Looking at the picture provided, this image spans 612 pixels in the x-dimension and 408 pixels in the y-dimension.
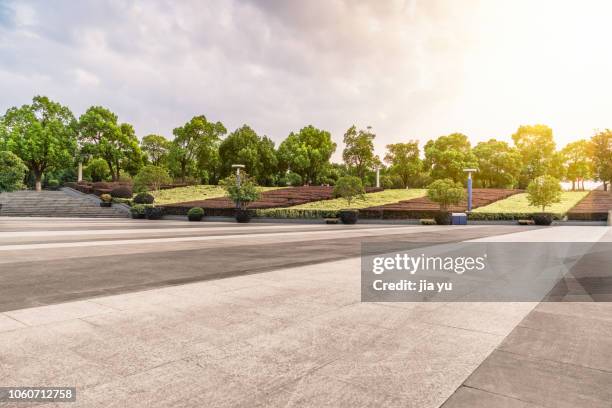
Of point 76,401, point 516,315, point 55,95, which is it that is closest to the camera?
point 76,401

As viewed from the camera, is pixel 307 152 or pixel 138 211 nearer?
pixel 138 211

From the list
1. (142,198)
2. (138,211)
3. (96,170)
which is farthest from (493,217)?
(96,170)

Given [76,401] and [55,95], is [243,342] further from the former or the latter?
[55,95]

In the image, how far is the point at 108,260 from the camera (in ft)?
29.2

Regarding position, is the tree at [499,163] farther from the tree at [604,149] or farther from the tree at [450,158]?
the tree at [604,149]

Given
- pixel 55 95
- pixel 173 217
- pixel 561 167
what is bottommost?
pixel 173 217

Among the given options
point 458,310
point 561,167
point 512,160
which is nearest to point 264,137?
point 512,160

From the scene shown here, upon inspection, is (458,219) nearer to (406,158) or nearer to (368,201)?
(368,201)

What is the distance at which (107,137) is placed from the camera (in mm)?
58938

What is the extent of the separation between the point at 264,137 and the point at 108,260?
61.7 metres

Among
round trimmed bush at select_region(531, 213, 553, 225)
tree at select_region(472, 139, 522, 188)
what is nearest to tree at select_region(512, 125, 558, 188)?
tree at select_region(472, 139, 522, 188)

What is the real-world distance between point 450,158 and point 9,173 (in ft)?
191

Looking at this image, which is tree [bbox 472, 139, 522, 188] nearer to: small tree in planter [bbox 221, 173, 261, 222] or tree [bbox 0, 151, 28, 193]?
small tree in planter [bbox 221, 173, 261, 222]

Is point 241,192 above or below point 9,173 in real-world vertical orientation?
below
